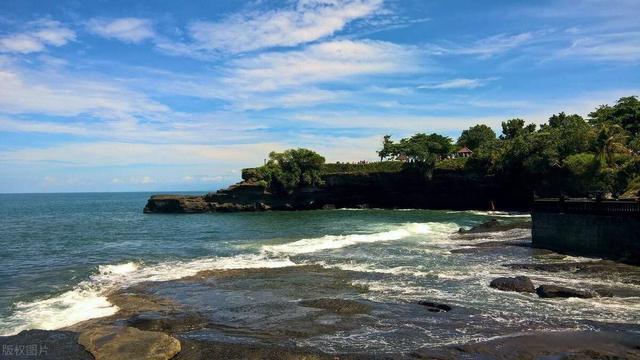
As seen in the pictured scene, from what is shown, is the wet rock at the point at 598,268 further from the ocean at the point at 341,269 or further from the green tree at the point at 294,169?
the green tree at the point at 294,169

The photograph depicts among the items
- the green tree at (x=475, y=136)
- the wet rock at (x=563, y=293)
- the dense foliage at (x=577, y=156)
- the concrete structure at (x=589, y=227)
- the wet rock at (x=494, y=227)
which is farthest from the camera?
the green tree at (x=475, y=136)

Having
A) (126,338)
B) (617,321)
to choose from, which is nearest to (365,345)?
(126,338)

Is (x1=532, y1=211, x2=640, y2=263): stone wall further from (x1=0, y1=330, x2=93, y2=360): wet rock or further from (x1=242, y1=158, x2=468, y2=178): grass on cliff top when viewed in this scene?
(x1=242, y1=158, x2=468, y2=178): grass on cliff top

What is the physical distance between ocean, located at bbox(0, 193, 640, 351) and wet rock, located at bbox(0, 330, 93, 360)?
6.18ft

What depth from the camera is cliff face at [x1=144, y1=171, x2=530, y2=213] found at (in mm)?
76812

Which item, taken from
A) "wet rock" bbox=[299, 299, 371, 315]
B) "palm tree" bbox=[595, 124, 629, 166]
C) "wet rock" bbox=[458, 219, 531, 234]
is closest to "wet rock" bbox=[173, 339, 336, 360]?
"wet rock" bbox=[299, 299, 371, 315]

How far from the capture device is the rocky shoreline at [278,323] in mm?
11531

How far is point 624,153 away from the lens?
1911 inches

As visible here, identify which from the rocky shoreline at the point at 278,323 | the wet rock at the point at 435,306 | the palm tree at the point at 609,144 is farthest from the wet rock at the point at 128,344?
the palm tree at the point at 609,144

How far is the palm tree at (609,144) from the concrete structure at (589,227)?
20.8 metres

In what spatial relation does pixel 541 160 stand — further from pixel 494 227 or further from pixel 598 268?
pixel 598 268

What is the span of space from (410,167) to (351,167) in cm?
1045

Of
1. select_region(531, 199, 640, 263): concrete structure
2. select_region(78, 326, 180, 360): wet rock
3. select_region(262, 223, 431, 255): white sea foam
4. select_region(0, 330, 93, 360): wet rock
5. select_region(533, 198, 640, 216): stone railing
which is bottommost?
select_region(262, 223, 431, 255): white sea foam

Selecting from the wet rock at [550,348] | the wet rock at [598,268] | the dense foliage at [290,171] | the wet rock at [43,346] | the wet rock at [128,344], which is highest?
the dense foliage at [290,171]
